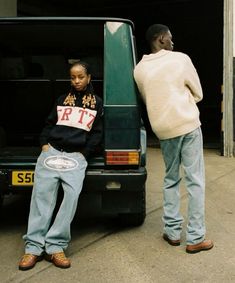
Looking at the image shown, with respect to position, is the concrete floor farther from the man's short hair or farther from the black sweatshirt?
the man's short hair

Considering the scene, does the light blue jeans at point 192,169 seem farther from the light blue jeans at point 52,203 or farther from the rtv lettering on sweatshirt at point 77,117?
the light blue jeans at point 52,203

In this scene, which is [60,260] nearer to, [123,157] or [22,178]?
[22,178]

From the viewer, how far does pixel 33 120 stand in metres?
5.92

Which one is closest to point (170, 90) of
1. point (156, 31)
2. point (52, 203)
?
point (156, 31)

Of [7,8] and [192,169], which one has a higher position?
[7,8]

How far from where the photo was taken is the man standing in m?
3.43

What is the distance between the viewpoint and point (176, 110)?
343 cm

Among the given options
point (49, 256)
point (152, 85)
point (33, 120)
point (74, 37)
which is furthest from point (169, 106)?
point (33, 120)

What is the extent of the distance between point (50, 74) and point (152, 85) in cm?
282

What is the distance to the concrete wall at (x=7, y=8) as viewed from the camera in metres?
8.73

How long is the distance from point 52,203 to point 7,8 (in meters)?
6.52

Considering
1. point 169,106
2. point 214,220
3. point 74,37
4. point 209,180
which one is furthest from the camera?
point 209,180

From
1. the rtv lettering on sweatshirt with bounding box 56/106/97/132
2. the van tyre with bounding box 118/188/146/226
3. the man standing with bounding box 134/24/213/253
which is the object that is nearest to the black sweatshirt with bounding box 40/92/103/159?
the rtv lettering on sweatshirt with bounding box 56/106/97/132

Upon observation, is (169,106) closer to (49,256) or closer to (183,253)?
(183,253)
